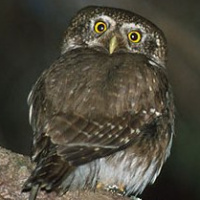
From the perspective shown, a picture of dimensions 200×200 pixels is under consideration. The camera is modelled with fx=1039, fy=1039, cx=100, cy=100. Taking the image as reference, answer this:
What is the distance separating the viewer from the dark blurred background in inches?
315

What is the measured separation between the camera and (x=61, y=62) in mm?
6828

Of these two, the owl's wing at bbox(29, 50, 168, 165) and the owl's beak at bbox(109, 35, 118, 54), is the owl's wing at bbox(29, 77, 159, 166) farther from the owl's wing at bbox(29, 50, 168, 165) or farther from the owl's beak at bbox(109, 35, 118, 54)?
the owl's beak at bbox(109, 35, 118, 54)

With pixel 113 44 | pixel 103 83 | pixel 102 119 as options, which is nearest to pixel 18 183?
pixel 102 119

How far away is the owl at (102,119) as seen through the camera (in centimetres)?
584

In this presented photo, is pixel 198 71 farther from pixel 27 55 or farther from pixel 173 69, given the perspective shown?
pixel 27 55

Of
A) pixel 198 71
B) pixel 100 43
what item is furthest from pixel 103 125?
pixel 198 71

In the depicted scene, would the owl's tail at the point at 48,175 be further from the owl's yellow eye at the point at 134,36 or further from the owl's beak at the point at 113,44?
the owl's yellow eye at the point at 134,36

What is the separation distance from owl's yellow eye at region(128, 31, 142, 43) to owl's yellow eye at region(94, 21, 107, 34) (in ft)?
0.61

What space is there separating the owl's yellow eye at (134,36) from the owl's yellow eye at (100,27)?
0.61 ft

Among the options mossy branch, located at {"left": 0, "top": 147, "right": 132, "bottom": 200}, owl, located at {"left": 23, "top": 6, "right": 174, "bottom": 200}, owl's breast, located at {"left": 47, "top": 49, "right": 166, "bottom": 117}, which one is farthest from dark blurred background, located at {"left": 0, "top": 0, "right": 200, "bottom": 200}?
mossy branch, located at {"left": 0, "top": 147, "right": 132, "bottom": 200}

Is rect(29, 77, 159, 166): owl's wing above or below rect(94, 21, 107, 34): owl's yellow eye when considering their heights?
below

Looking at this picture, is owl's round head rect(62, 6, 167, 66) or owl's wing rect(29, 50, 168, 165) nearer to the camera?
owl's wing rect(29, 50, 168, 165)

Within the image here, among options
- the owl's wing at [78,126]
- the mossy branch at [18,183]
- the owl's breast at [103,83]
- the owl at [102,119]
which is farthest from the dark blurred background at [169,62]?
the mossy branch at [18,183]

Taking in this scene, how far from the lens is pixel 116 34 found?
727 centimetres
